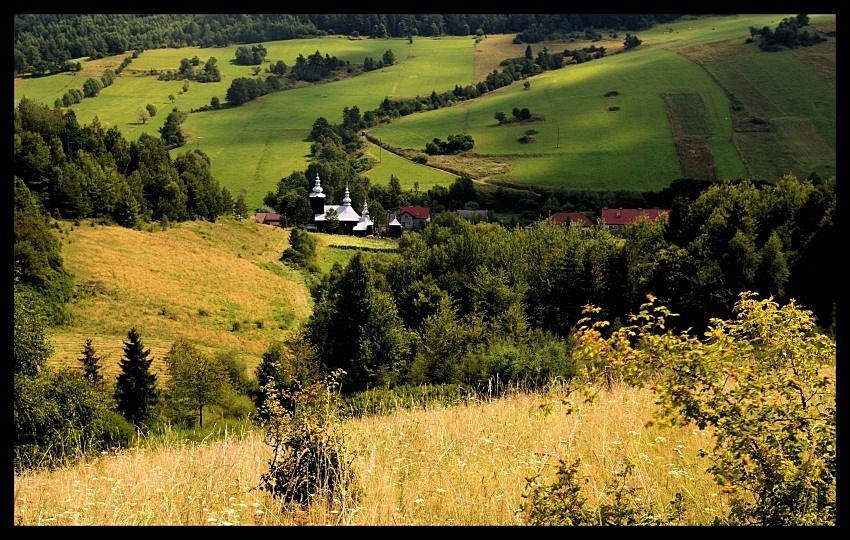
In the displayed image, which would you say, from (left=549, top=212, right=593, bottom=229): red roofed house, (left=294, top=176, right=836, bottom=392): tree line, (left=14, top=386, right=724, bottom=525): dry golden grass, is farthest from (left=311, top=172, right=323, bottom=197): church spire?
(left=14, top=386, right=724, bottom=525): dry golden grass

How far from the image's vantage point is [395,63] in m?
153

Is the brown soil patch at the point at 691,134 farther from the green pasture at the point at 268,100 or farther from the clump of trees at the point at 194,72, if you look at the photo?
the clump of trees at the point at 194,72

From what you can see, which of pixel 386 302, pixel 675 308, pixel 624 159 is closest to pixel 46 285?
pixel 386 302

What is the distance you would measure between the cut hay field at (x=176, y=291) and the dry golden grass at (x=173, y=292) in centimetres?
Result: 7

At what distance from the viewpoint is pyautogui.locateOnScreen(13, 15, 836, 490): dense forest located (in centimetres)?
2179

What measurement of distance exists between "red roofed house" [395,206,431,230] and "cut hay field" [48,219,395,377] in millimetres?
14829

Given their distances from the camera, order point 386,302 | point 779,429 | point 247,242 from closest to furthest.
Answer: point 779,429
point 386,302
point 247,242

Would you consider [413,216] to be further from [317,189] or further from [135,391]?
[135,391]

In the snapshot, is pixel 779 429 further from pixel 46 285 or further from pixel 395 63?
pixel 395 63

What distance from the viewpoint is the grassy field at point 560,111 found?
291ft

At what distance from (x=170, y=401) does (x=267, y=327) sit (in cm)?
2108

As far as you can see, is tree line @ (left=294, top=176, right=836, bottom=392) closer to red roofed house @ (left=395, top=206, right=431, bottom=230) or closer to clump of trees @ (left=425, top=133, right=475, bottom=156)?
red roofed house @ (left=395, top=206, right=431, bottom=230)

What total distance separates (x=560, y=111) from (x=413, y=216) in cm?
3756

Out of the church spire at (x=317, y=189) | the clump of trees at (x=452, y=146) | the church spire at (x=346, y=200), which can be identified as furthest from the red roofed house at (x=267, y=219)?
the clump of trees at (x=452, y=146)
